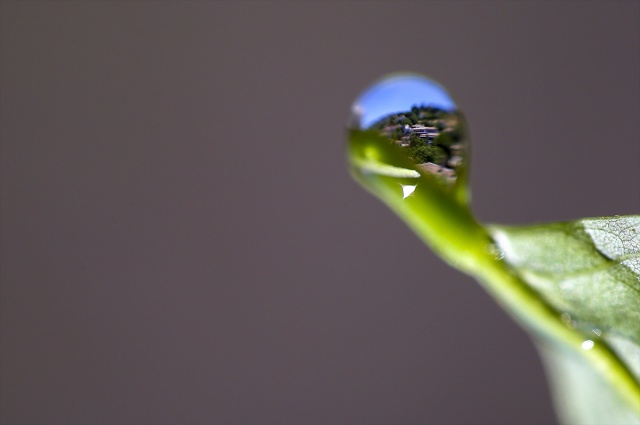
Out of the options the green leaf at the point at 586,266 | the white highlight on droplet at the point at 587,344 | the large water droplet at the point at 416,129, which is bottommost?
the white highlight on droplet at the point at 587,344

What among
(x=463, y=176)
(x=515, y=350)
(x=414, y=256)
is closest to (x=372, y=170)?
(x=463, y=176)

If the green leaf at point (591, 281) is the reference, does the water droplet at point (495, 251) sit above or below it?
above

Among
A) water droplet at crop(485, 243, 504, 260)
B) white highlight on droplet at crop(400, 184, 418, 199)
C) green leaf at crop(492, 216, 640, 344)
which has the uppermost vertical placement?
white highlight on droplet at crop(400, 184, 418, 199)

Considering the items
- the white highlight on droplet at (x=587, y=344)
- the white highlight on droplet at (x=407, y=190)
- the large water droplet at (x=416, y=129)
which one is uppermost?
the large water droplet at (x=416, y=129)

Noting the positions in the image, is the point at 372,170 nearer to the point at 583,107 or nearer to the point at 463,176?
the point at 463,176

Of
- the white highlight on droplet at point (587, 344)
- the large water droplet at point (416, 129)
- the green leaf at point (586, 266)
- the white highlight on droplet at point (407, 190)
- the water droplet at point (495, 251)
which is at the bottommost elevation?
the white highlight on droplet at point (587, 344)

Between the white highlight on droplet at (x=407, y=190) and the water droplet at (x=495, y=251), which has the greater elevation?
the white highlight on droplet at (x=407, y=190)
